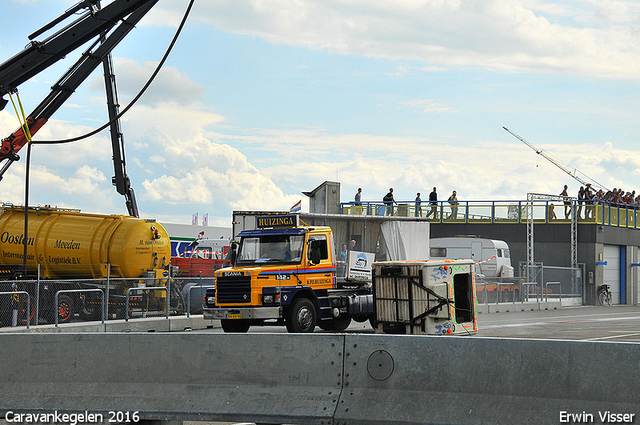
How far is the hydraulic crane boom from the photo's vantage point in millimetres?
18156

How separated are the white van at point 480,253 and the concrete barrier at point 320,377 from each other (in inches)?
1235

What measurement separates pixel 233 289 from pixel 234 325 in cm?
107

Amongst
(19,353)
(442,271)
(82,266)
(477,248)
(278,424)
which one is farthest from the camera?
(477,248)

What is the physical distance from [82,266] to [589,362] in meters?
17.9

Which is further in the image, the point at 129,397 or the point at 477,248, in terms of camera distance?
the point at 477,248

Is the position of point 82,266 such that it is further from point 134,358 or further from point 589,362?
point 589,362

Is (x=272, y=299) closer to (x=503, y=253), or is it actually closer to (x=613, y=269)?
(x=503, y=253)

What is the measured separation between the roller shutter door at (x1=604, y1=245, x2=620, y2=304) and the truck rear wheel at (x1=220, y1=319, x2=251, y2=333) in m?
32.6

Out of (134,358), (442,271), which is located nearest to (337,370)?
(134,358)

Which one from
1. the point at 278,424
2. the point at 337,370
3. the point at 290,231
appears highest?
the point at 290,231

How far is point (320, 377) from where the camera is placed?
6203 millimetres

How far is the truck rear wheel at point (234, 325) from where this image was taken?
16219mm

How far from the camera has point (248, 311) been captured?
1557 cm

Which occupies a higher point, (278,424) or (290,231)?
(290,231)
